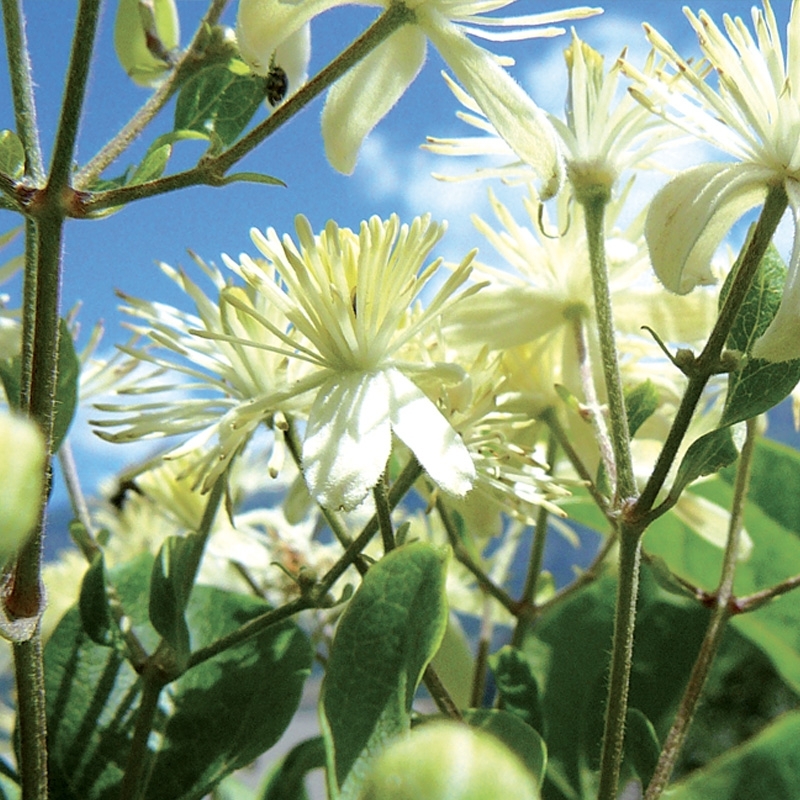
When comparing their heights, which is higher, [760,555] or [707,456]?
[707,456]

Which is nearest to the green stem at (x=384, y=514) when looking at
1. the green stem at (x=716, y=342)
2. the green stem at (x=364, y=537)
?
the green stem at (x=364, y=537)

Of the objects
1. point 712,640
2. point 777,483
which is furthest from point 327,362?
point 777,483

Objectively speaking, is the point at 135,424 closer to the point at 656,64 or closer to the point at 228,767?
the point at 228,767

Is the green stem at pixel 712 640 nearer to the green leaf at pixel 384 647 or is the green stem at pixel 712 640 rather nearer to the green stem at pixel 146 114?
the green leaf at pixel 384 647

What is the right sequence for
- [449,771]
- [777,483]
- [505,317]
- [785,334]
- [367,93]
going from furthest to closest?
[777,483]
[505,317]
[367,93]
[785,334]
[449,771]

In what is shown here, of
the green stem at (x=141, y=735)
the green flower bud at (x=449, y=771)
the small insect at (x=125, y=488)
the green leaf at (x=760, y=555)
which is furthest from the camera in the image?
the green leaf at (x=760, y=555)

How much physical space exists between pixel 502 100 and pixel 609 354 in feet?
0.38

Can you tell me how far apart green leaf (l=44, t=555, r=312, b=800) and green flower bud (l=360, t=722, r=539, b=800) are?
0.33 meters

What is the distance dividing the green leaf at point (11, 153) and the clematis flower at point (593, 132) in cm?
21

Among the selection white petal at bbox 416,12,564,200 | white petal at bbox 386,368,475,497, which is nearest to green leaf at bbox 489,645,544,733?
white petal at bbox 386,368,475,497

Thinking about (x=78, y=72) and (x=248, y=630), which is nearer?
(x=78, y=72)

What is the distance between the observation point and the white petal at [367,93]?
1.48 ft

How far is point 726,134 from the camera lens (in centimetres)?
42

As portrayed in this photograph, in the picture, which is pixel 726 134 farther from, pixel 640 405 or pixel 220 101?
pixel 220 101
